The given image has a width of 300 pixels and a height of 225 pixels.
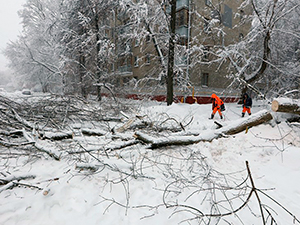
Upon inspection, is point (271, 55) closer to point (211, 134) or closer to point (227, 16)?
point (227, 16)

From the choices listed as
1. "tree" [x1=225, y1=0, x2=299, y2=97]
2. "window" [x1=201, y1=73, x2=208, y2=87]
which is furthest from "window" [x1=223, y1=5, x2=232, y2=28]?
"tree" [x1=225, y1=0, x2=299, y2=97]

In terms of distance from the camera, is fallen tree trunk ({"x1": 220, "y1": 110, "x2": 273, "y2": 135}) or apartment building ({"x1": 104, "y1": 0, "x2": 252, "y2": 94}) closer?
fallen tree trunk ({"x1": 220, "y1": 110, "x2": 273, "y2": 135})

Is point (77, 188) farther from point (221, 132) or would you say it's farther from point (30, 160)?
point (221, 132)

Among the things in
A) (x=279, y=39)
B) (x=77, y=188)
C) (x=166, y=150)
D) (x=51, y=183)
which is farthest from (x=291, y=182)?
(x=279, y=39)

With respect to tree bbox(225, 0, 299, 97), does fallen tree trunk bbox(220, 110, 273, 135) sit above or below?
below

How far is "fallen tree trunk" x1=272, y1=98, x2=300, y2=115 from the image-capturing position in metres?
3.74

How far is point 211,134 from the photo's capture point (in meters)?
3.54

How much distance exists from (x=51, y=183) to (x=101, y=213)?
0.94m

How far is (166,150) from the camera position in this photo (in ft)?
10.7

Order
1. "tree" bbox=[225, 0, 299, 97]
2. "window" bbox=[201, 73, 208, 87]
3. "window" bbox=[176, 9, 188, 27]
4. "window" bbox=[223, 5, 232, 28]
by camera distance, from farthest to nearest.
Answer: "window" bbox=[201, 73, 208, 87]
"window" bbox=[223, 5, 232, 28]
"window" bbox=[176, 9, 188, 27]
"tree" bbox=[225, 0, 299, 97]

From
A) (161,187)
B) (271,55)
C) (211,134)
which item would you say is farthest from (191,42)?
(161,187)

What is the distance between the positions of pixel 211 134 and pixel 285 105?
200cm

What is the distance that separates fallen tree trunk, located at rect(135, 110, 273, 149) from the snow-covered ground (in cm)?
15

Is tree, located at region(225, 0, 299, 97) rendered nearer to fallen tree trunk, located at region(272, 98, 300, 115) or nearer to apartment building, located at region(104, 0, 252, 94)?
apartment building, located at region(104, 0, 252, 94)
